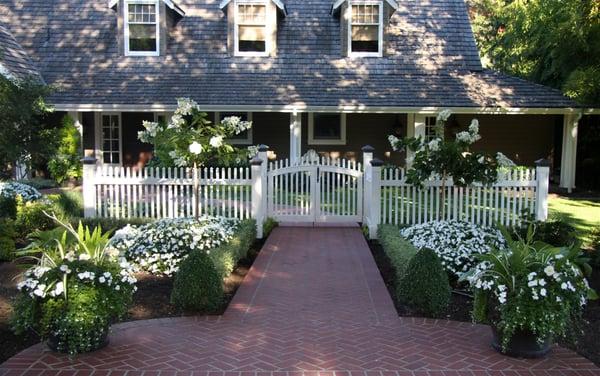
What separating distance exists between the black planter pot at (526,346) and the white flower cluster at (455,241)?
2232mm

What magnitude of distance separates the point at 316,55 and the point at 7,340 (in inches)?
596

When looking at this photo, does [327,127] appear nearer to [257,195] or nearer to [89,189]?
[257,195]

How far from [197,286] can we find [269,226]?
5218 millimetres

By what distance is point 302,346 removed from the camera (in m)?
5.68

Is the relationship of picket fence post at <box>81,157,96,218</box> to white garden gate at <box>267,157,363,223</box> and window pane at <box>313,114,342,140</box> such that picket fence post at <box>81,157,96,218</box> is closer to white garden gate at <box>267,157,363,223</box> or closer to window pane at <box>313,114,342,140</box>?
white garden gate at <box>267,157,363,223</box>

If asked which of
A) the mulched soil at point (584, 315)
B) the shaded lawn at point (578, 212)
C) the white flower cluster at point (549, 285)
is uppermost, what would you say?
the white flower cluster at point (549, 285)

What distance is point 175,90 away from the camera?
1825 cm

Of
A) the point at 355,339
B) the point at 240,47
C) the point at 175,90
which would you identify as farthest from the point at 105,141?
the point at 355,339

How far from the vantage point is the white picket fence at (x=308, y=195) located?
36.7 ft

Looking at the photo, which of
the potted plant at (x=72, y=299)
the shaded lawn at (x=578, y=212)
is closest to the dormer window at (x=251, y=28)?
the shaded lawn at (x=578, y=212)

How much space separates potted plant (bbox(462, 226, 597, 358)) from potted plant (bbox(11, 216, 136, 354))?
10.7 ft

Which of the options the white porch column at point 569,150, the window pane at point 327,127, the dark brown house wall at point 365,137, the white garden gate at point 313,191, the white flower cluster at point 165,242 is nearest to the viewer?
the white flower cluster at point 165,242

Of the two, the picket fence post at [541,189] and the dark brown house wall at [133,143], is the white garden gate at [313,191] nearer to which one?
the picket fence post at [541,189]

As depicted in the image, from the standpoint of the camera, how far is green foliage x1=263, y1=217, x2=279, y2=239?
11.4m
